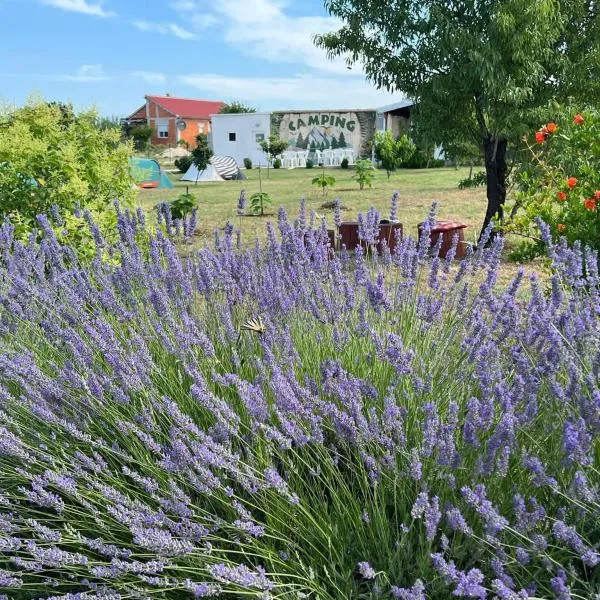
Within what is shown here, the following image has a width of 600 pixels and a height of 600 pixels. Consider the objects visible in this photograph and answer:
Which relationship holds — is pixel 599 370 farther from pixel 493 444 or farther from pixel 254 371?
pixel 254 371

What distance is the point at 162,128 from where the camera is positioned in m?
56.1

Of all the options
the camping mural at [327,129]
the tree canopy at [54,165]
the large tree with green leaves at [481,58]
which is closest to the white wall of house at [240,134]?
the camping mural at [327,129]

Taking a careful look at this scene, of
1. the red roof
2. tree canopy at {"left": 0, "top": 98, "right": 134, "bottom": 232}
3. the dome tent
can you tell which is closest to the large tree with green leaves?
tree canopy at {"left": 0, "top": 98, "right": 134, "bottom": 232}

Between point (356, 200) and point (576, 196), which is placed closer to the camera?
point (576, 196)

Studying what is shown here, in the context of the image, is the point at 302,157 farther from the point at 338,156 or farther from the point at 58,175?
the point at 58,175

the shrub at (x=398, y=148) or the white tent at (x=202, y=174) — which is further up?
the shrub at (x=398, y=148)

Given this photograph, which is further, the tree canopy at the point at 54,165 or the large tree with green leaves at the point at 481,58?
the large tree with green leaves at the point at 481,58

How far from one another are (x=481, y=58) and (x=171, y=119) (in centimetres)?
5115

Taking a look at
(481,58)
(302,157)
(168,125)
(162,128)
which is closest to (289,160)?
(302,157)

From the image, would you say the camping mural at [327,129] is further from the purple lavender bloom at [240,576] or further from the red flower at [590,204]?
the purple lavender bloom at [240,576]

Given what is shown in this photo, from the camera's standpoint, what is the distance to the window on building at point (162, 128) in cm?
5591

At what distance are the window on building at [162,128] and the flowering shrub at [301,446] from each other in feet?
185

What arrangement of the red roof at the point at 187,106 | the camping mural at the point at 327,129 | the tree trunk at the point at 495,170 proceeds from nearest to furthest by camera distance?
the tree trunk at the point at 495,170 < the camping mural at the point at 327,129 < the red roof at the point at 187,106

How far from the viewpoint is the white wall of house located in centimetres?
3981
